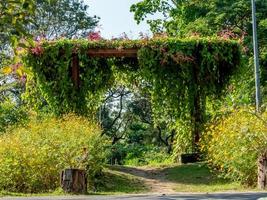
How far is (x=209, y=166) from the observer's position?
14.5 metres

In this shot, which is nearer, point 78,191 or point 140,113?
point 78,191

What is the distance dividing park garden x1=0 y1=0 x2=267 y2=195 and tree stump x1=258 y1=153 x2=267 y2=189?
0.06ft

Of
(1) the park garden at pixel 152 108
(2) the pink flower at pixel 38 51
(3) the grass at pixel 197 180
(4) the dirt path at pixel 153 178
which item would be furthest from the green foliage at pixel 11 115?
(3) the grass at pixel 197 180

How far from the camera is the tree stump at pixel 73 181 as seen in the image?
33.7 feet

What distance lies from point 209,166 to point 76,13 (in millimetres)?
18946

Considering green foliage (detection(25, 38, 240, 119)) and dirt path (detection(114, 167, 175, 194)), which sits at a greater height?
green foliage (detection(25, 38, 240, 119))

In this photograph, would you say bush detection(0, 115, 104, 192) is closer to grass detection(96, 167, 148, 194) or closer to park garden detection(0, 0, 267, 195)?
park garden detection(0, 0, 267, 195)

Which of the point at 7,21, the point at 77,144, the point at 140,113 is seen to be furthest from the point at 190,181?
the point at 140,113

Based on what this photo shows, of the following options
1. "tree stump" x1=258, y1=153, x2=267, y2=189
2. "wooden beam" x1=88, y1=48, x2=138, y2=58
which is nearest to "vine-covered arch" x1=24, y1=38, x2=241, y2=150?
"wooden beam" x1=88, y1=48, x2=138, y2=58

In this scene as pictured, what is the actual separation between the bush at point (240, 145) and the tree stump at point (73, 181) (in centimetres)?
342

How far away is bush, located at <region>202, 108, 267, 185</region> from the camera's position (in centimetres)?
1162

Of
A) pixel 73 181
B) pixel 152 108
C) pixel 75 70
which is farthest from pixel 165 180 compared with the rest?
pixel 73 181

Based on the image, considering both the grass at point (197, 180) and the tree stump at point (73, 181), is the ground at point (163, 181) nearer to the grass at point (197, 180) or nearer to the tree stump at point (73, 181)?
the grass at point (197, 180)

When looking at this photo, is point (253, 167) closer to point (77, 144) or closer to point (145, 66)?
point (77, 144)
